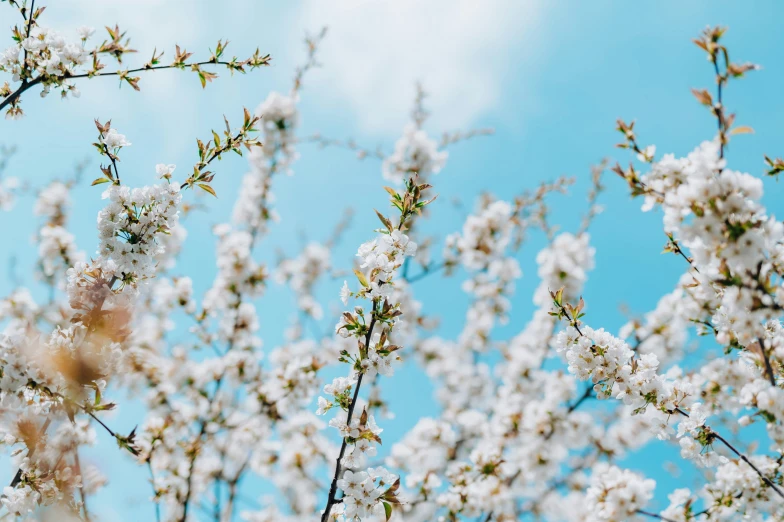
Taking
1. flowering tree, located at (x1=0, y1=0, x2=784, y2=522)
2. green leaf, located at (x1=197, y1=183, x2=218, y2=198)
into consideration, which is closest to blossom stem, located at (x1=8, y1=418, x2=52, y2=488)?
flowering tree, located at (x1=0, y1=0, x2=784, y2=522)

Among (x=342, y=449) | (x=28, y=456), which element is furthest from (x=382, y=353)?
(x=28, y=456)

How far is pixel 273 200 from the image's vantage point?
712cm

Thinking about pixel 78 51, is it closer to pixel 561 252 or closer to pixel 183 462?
pixel 183 462

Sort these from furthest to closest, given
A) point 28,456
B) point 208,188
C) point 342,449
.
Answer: point 208,188 → point 28,456 → point 342,449

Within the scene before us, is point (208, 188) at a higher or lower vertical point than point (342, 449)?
higher

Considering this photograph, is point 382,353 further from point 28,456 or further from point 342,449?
point 28,456

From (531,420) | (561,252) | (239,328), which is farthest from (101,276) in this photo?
(561,252)

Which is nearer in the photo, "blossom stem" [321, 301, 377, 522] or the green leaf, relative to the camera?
"blossom stem" [321, 301, 377, 522]

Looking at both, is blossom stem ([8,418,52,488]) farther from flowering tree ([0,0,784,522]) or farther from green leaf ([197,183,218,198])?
green leaf ([197,183,218,198])

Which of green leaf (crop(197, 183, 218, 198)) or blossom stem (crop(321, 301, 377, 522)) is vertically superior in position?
green leaf (crop(197, 183, 218, 198))

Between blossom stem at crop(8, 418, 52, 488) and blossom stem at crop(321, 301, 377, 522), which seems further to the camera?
blossom stem at crop(8, 418, 52, 488)

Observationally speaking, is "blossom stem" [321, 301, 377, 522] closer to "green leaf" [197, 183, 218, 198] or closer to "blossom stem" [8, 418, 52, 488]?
"green leaf" [197, 183, 218, 198]

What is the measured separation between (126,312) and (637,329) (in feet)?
21.0

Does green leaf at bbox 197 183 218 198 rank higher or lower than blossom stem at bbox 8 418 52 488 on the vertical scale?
higher
